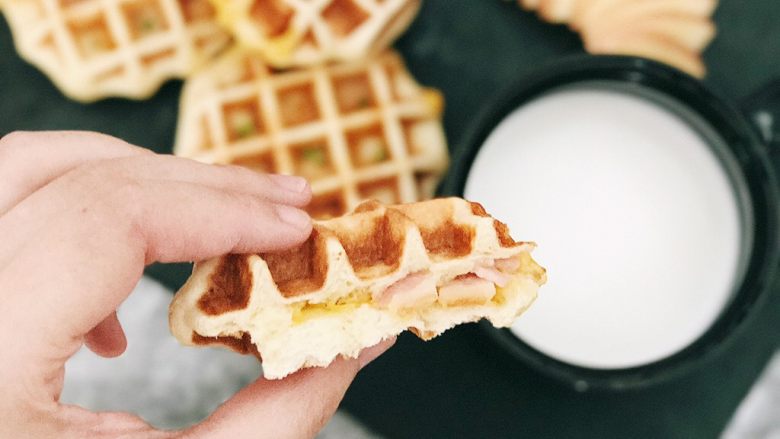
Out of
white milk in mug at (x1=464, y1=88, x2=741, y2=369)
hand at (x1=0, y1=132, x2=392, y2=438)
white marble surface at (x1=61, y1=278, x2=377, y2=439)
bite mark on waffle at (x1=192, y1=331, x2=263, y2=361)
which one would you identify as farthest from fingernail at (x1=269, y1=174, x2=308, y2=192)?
white marble surface at (x1=61, y1=278, x2=377, y2=439)

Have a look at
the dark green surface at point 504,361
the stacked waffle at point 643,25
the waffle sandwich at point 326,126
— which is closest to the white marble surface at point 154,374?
the dark green surface at point 504,361

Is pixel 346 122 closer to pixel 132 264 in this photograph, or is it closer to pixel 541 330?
pixel 541 330

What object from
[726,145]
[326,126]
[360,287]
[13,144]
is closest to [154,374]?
[326,126]

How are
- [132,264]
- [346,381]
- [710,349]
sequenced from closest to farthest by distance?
[132,264], [346,381], [710,349]

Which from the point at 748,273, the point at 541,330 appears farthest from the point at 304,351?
the point at 748,273

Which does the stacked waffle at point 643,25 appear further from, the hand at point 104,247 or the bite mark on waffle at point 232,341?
the bite mark on waffle at point 232,341

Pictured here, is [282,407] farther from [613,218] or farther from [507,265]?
[613,218]
